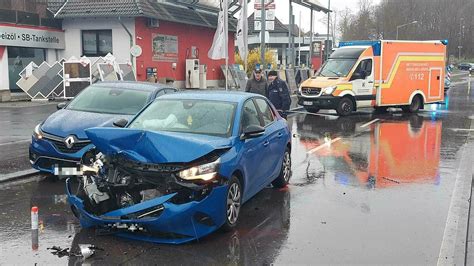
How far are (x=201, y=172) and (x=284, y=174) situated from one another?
307 centimetres

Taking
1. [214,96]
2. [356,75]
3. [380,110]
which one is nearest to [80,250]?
[214,96]

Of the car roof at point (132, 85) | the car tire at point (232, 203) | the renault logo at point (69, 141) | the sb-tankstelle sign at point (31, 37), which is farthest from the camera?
the sb-tankstelle sign at point (31, 37)

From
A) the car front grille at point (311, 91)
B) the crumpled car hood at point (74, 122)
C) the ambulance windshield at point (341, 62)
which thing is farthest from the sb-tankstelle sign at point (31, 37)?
the crumpled car hood at point (74, 122)

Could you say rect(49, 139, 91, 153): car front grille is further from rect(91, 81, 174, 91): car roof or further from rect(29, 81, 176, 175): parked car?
rect(91, 81, 174, 91): car roof

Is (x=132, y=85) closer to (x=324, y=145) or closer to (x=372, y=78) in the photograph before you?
(x=324, y=145)

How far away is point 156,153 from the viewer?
5367 mm

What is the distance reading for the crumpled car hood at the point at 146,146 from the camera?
17.6 ft

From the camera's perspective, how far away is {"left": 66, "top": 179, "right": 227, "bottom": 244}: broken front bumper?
5238mm

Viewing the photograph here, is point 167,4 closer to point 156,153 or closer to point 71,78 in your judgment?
point 71,78

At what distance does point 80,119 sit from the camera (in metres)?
8.63

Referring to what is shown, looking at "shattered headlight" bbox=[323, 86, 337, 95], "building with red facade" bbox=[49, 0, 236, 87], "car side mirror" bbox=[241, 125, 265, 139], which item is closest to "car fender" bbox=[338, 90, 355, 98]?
"shattered headlight" bbox=[323, 86, 337, 95]

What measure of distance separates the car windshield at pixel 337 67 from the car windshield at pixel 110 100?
11546 mm

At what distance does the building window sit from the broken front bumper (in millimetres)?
23598

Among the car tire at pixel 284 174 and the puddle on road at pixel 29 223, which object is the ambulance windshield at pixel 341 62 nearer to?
the car tire at pixel 284 174
